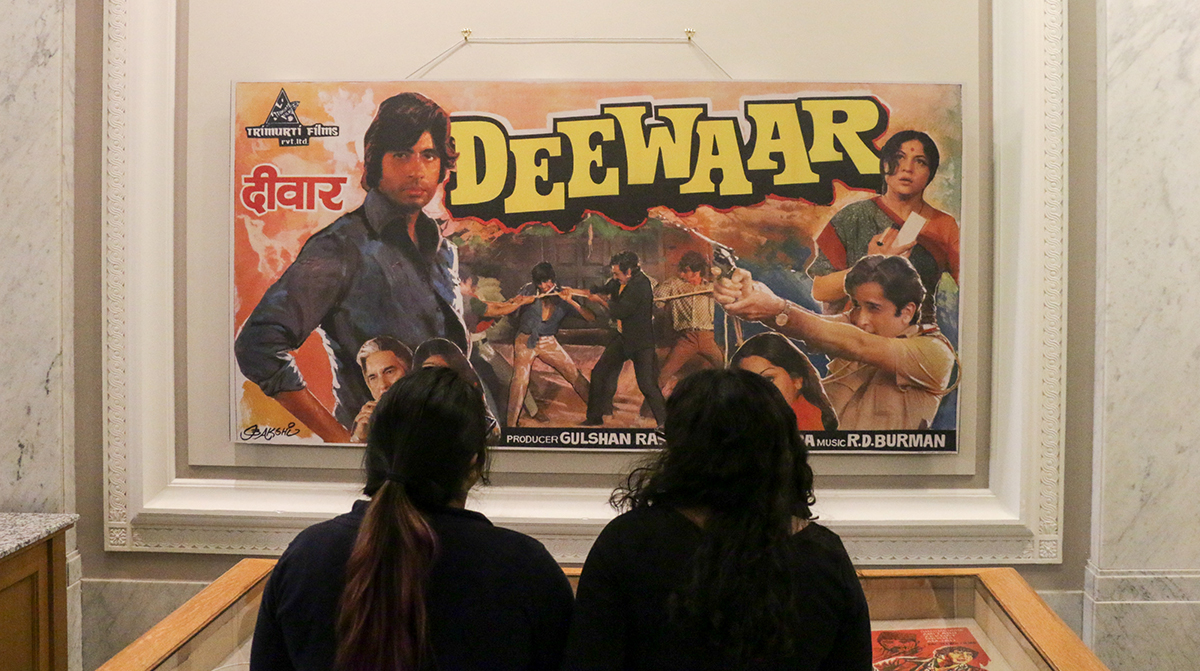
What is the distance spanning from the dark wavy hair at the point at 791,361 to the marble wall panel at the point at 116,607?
243 cm

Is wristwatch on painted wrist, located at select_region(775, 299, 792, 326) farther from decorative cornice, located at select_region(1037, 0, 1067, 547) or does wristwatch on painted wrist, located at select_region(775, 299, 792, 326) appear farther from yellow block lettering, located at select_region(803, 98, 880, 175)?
decorative cornice, located at select_region(1037, 0, 1067, 547)

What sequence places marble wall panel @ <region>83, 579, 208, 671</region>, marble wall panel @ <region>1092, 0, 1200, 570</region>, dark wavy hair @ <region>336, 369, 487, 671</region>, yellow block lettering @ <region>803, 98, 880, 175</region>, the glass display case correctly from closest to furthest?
dark wavy hair @ <region>336, 369, 487, 671</region> → the glass display case → marble wall panel @ <region>1092, 0, 1200, 570</region> → yellow block lettering @ <region>803, 98, 880, 175</region> → marble wall panel @ <region>83, 579, 208, 671</region>

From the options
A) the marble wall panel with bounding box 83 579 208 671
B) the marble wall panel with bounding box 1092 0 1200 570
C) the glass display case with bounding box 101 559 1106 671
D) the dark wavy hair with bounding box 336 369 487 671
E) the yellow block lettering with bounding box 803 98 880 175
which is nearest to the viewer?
the dark wavy hair with bounding box 336 369 487 671

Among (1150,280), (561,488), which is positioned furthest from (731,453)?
(1150,280)

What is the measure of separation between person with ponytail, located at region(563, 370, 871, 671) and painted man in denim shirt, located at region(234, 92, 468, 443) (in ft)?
6.64

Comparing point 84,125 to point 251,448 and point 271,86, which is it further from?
point 251,448

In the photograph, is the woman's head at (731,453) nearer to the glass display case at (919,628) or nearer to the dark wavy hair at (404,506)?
the dark wavy hair at (404,506)

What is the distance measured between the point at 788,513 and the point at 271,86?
9.22 ft

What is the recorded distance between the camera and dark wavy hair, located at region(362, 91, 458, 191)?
328 cm

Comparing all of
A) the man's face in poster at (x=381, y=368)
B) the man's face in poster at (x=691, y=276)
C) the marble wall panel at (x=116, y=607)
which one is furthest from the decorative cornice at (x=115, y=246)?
the man's face in poster at (x=691, y=276)

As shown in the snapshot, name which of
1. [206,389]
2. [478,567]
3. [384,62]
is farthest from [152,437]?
[478,567]

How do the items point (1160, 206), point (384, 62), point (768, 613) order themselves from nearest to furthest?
1. point (768, 613)
2. point (1160, 206)
3. point (384, 62)

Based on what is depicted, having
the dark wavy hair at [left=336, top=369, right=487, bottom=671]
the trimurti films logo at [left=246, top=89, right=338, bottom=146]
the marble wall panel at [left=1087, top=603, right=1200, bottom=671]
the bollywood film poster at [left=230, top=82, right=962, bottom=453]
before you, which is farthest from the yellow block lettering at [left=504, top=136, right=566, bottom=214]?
the marble wall panel at [left=1087, top=603, right=1200, bottom=671]

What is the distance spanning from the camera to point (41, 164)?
3.22 metres
